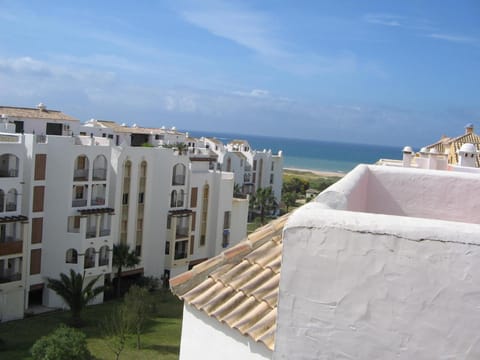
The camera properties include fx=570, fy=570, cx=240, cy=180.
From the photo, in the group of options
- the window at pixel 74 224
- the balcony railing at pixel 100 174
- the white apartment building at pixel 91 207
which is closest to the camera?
the white apartment building at pixel 91 207

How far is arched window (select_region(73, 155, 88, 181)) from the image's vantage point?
104 ft

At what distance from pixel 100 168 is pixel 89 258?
16.9 feet

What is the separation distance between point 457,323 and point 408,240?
48 cm

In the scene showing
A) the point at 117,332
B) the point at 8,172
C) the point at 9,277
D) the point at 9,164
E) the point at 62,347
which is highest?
the point at 9,164

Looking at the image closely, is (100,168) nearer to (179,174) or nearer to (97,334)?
(179,174)

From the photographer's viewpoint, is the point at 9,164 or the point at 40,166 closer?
the point at 9,164

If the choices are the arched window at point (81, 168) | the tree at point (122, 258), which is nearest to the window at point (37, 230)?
the arched window at point (81, 168)

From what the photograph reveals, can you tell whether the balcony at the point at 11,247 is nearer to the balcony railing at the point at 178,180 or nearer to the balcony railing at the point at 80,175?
the balcony railing at the point at 80,175

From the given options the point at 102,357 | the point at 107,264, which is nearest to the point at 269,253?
the point at 102,357

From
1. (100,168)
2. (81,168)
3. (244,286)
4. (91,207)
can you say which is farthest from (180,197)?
(244,286)

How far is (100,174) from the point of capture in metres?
32.8

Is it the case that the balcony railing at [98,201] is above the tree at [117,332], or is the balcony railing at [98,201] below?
above

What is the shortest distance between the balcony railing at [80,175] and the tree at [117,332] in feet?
26.0

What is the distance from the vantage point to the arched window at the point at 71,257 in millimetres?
31188
